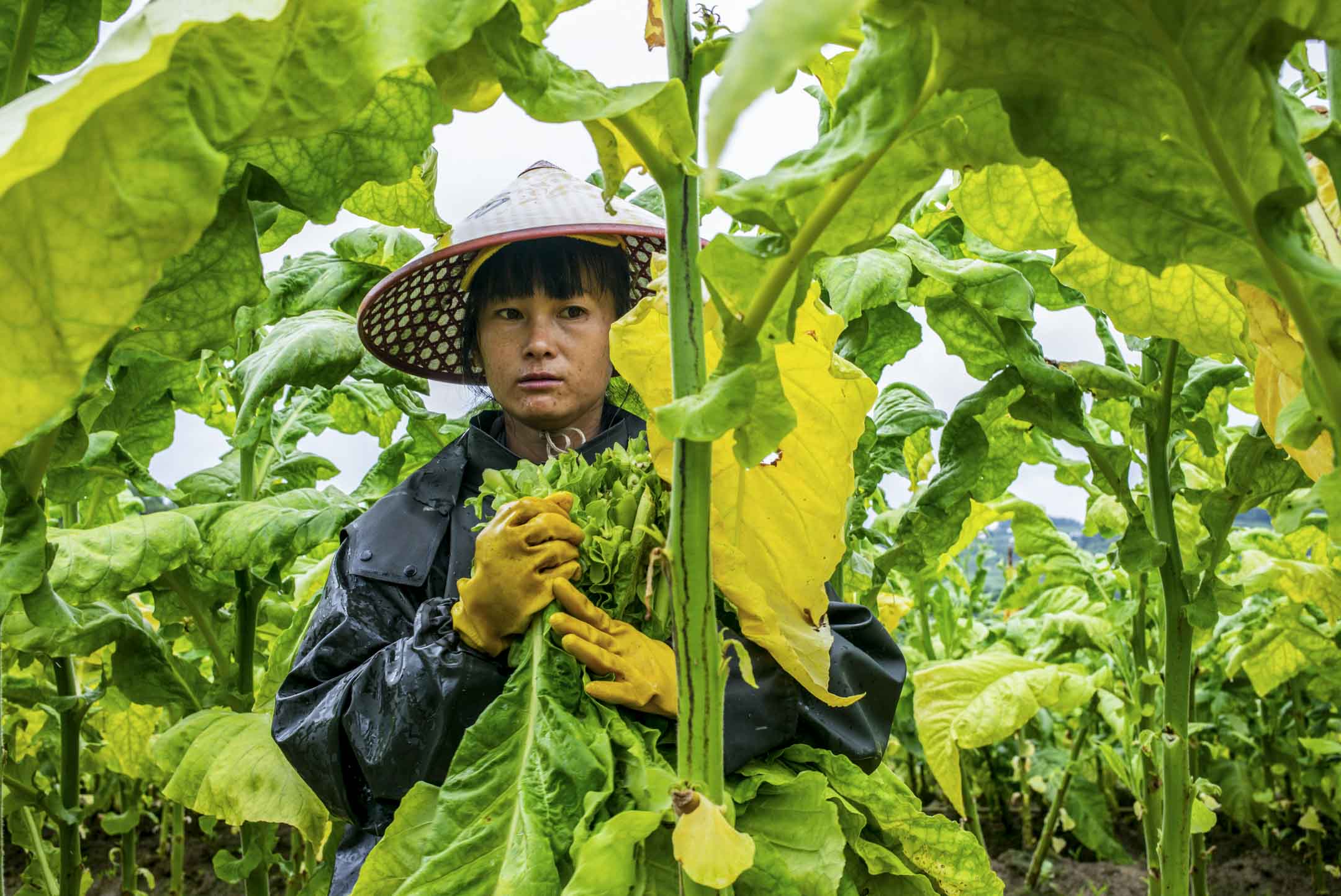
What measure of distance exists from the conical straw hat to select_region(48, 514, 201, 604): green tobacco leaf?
0.59 meters

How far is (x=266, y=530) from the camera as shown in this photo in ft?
7.47

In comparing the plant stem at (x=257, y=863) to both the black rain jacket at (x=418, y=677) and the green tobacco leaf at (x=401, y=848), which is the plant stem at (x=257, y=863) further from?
the green tobacco leaf at (x=401, y=848)

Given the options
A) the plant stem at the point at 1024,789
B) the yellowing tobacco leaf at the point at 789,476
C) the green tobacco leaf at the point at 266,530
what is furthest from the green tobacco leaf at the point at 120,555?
the plant stem at the point at 1024,789

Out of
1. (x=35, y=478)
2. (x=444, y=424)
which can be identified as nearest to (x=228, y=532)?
(x=444, y=424)

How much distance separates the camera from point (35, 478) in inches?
48.1

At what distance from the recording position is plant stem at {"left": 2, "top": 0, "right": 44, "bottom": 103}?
1.13 metres

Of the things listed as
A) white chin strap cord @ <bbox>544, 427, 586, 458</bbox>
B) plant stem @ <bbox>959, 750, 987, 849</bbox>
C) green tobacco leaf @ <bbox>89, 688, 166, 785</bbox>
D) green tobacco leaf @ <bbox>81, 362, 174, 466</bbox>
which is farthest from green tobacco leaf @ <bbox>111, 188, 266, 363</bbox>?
plant stem @ <bbox>959, 750, 987, 849</bbox>

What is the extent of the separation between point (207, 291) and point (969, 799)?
13.0 feet

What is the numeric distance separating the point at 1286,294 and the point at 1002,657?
100 inches

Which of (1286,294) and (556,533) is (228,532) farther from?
(1286,294)

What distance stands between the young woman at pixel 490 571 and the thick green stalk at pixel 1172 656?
85cm

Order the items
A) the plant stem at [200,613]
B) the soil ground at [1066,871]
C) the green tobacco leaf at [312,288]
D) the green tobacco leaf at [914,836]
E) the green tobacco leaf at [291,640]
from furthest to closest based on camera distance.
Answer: the soil ground at [1066,871]
the green tobacco leaf at [312,288]
the plant stem at [200,613]
the green tobacco leaf at [291,640]
the green tobacco leaf at [914,836]

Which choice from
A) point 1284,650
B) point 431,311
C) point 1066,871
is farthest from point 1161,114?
point 1066,871

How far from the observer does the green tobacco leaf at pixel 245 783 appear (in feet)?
6.84
